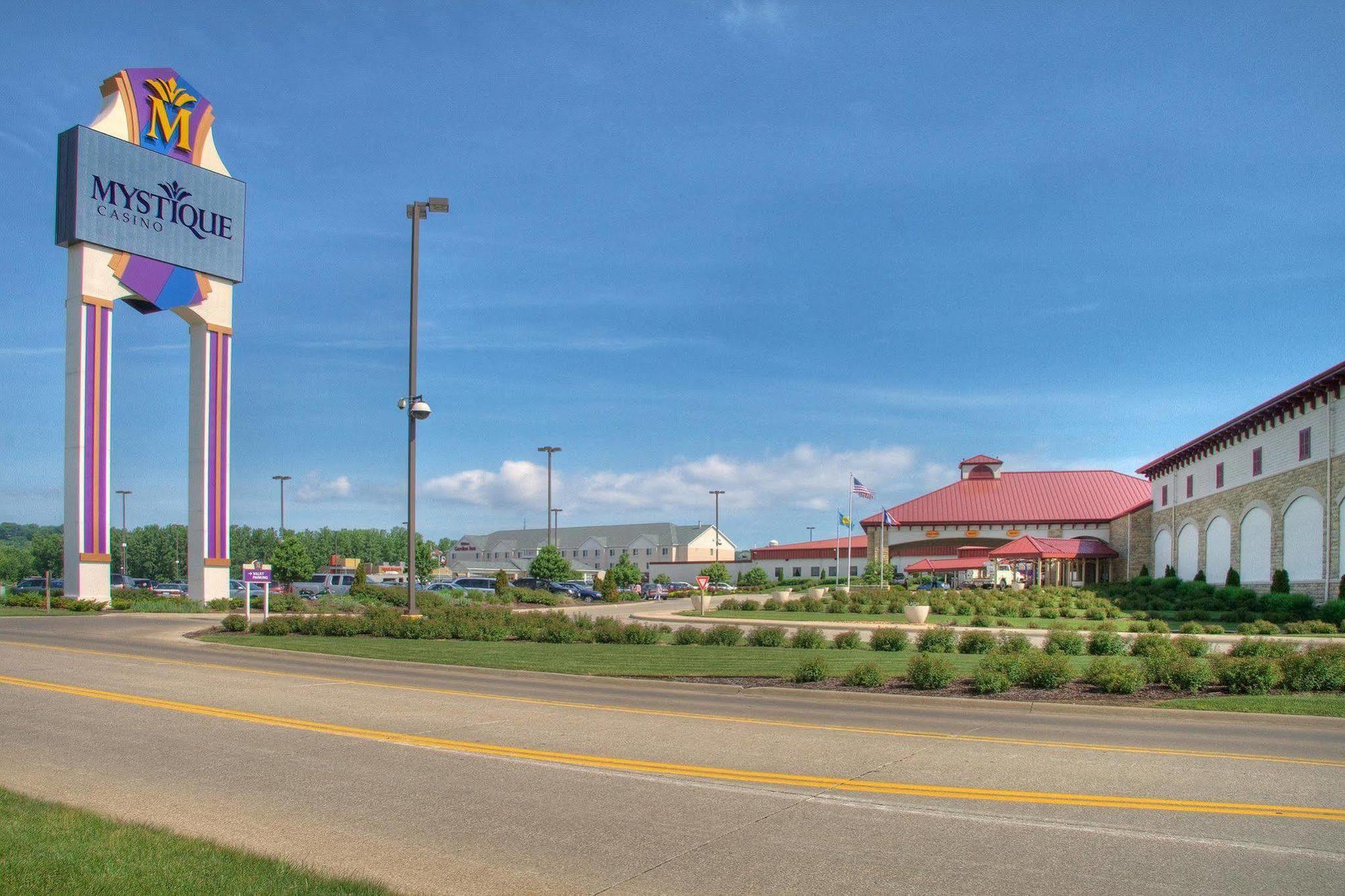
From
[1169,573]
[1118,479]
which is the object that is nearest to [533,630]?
[1169,573]

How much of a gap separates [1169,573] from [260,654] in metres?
52.2

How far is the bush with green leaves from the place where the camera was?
15.4 metres

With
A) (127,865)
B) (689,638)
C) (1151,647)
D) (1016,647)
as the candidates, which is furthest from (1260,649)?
(127,865)

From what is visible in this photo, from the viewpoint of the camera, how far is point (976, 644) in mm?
22047

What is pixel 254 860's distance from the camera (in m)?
6.07

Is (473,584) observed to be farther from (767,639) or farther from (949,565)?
(767,639)

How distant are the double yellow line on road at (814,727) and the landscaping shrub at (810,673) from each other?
3.41 metres

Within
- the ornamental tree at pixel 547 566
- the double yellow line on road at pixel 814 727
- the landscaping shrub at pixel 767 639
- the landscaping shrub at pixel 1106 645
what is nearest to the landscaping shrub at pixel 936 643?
the landscaping shrub at pixel 1106 645

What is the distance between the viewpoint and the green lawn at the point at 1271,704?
42.3 ft

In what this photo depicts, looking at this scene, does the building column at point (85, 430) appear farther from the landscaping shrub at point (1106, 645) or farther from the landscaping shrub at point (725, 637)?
the landscaping shrub at point (1106, 645)

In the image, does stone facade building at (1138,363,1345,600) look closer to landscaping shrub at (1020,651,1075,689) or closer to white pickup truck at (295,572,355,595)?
landscaping shrub at (1020,651,1075,689)

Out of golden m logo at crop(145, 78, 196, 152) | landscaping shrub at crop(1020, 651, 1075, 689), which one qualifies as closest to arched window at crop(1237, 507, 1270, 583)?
landscaping shrub at crop(1020, 651, 1075, 689)

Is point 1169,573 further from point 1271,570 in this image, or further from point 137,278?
point 137,278

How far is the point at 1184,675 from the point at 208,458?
115 ft
